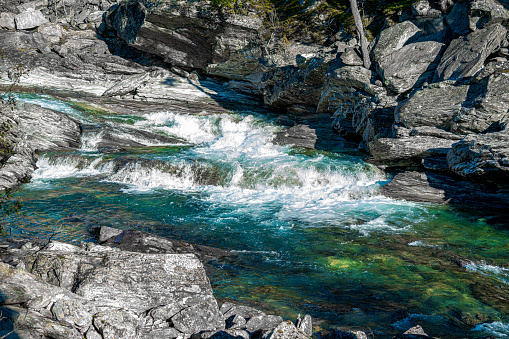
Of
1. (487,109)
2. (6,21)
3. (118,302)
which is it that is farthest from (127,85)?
(118,302)

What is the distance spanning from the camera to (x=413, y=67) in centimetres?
2061

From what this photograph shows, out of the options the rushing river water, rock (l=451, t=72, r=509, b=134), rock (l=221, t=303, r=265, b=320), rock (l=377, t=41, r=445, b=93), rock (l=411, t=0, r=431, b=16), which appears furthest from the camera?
rock (l=411, t=0, r=431, b=16)

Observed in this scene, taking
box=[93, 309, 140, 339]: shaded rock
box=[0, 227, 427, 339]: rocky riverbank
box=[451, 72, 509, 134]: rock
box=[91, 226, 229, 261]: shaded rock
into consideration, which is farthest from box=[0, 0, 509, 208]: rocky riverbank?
box=[93, 309, 140, 339]: shaded rock

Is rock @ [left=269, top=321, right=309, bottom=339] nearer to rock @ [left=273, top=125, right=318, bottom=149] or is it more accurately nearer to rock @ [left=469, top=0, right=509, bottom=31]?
rock @ [left=273, top=125, right=318, bottom=149]

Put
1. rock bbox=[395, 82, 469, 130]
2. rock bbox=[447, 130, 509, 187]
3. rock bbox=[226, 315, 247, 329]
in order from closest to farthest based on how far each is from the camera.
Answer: rock bbox=[226, 315, 247, 329] → rock bbox=[447, 130, 509, 187] → rock bbox=[395, 82, 469, 130]

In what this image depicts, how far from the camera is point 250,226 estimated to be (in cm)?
1267

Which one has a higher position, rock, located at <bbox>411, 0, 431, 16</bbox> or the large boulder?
rock, located at <bbox>411, 0, 431, 16</bbox>

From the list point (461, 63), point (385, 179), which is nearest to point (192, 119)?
point (385, 179)

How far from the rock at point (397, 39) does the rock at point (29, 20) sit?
1475 inches

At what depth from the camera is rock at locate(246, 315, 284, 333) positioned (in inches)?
226

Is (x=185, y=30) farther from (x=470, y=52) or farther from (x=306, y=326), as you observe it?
(x=306, y=326)

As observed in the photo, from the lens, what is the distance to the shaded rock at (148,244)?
987 centimetres

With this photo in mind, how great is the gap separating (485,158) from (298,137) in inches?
494

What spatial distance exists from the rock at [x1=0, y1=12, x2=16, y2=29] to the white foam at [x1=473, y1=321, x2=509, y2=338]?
4826cm
